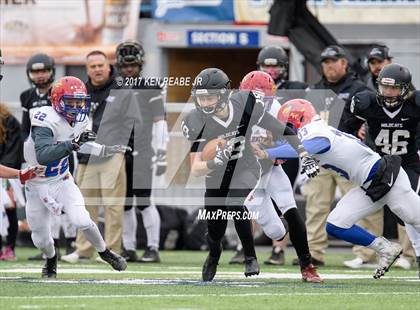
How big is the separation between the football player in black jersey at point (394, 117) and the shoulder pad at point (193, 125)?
1348mm

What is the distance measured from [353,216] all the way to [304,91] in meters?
2.79

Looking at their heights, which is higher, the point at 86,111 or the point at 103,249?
the point at 86,111

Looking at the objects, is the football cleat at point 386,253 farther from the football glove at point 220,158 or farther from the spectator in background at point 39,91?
the spectator in background at point 39,91

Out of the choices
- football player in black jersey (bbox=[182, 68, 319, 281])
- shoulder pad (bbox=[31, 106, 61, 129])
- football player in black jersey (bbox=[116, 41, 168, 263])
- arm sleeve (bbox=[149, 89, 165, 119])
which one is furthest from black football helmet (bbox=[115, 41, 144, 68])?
football player in black jersey (bbox=[182, 68, 319, 281])

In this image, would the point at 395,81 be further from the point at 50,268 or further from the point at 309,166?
the point at 50,268

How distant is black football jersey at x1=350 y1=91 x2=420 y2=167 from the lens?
9562 mm

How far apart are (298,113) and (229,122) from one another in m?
0.51

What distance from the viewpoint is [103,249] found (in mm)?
9258

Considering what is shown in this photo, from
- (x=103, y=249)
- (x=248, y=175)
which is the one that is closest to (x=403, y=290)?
(x=248, y=175)

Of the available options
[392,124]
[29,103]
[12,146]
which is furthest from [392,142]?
[12,146]

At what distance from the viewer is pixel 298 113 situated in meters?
8.92

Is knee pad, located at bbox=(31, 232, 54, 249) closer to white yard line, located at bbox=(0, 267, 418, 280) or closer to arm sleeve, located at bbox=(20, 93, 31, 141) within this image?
white yard line, located at bbox=(0, 267, 418, 280)

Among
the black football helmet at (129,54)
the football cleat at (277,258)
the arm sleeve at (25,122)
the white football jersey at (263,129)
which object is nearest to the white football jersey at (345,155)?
the white football jersey at (263,129)

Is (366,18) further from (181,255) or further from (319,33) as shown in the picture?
(181,255)
